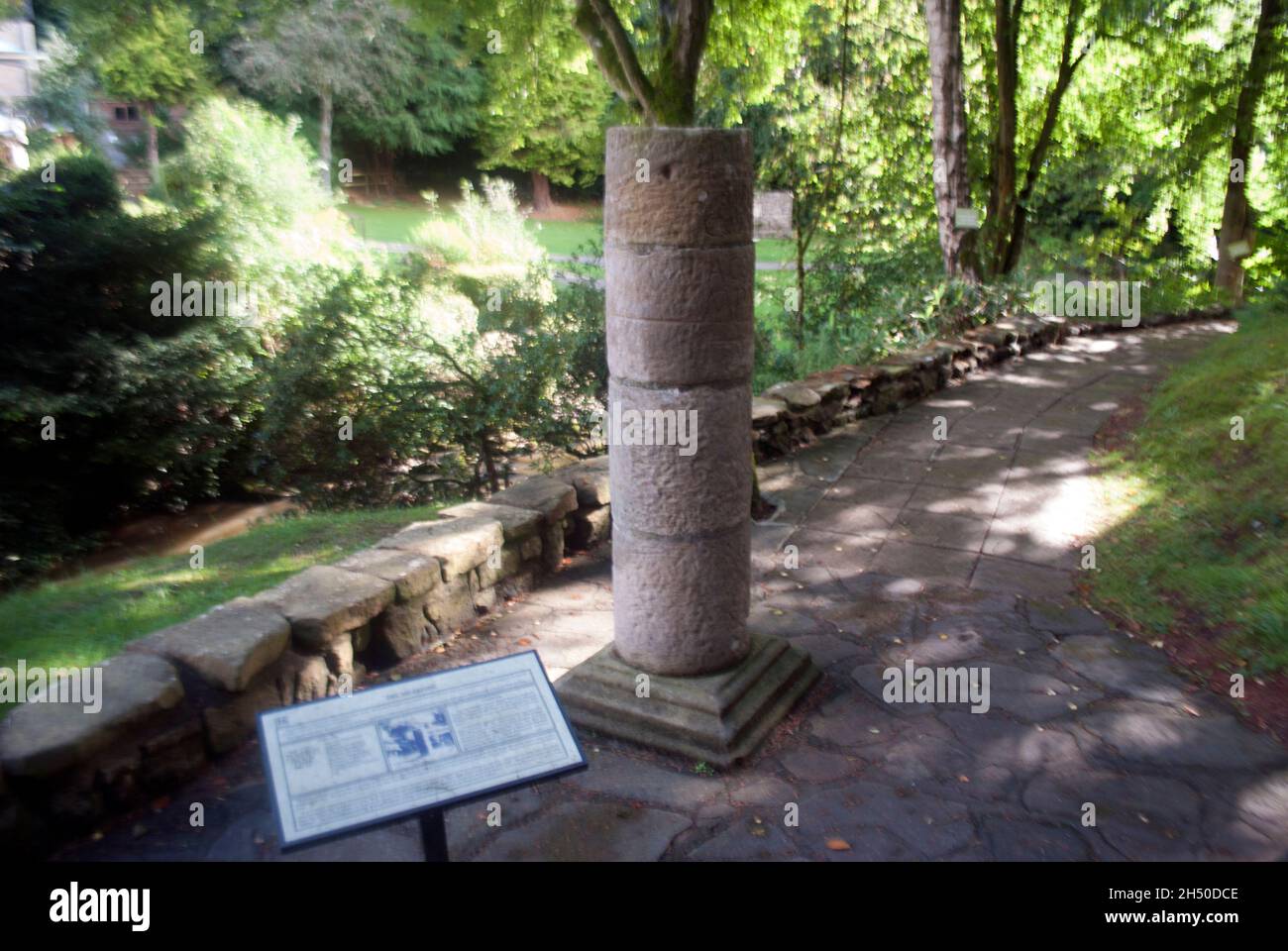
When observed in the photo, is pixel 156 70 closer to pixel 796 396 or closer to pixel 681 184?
pixel 796 396

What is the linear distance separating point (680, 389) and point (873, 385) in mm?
5592

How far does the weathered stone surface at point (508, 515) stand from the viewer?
518cm

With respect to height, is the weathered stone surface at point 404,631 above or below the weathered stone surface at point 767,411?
below

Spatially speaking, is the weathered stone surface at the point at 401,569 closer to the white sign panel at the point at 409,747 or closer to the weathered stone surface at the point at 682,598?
the weathered stone surface at the point at 682,598

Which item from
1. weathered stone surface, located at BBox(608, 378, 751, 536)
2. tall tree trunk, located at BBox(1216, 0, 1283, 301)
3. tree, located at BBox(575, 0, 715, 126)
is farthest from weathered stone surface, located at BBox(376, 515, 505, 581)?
tall tree trunk, located at BBox(1216, 0, 1283, 301)

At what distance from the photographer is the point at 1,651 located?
421cm

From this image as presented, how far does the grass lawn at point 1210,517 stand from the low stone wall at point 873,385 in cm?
215

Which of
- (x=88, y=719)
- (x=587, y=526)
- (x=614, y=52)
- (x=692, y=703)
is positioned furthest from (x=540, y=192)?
(x=88, y=719)

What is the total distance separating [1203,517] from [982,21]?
12.0 meters

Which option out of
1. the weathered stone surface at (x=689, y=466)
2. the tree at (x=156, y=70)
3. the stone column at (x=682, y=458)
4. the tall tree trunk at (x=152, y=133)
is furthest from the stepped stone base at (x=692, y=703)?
the tall tree trunk at (x=152, y=133)

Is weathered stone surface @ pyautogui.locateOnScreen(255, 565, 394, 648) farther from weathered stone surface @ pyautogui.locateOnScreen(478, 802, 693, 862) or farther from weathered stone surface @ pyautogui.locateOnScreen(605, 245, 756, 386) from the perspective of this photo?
weathered stone surface @ pyautogui.locateOnScreen(605, 245, 756, 386)

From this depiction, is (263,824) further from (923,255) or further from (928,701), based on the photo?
(923,255)

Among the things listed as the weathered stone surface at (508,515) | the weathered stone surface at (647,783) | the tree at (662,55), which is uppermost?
the tree at (662,55)

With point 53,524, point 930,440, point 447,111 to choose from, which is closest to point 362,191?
point 447,111
